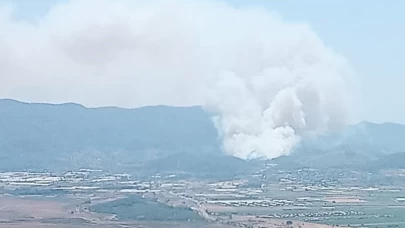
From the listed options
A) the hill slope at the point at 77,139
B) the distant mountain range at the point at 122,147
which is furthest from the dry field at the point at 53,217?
the hill slope at the point at 77,139

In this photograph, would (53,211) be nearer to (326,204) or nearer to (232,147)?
(326,204)

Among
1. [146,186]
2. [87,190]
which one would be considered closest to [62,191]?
[87,190]

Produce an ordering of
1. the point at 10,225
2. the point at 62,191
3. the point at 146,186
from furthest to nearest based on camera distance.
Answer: the point at 146,186
the point at 62,191
the point at 10,225

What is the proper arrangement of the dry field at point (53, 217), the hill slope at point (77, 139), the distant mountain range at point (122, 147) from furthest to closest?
the hill slope at point (77, 139) < the distant mountain range at point (122, 147) < the dry field at point (53, 217)

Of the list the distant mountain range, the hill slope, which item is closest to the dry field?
the distant mountain range

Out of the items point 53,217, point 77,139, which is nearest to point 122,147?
point 77,139

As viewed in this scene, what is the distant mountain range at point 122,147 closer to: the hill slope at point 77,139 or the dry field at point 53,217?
the hill slope at point 77,139

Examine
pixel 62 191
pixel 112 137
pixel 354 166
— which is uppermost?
pixel 112 137

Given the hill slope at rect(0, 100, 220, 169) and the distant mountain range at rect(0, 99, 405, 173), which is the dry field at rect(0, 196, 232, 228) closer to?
the distant mountain range at rect(0, 99, 405, 173)
